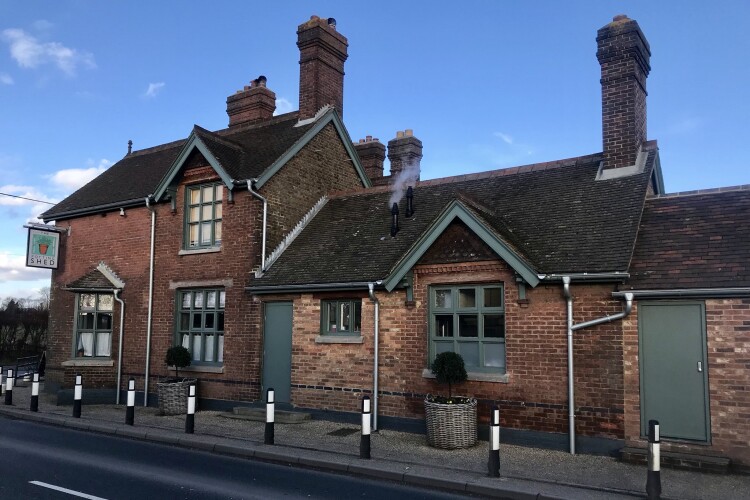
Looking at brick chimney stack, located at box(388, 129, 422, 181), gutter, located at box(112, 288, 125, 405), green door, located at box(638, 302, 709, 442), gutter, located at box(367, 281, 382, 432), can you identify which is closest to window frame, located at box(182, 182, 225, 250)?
gutter, located at box(112, 288, 125, 405)

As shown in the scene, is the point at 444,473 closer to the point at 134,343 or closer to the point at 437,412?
the point at 437,412

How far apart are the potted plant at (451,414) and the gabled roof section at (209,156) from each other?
24.3 feet

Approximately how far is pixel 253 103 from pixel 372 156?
4.49 m

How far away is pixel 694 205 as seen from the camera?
11477 millimetres

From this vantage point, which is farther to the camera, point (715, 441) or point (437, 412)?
point (437, 412)

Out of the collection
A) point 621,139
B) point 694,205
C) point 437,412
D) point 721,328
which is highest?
point 621,139

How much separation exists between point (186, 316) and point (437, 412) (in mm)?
8451

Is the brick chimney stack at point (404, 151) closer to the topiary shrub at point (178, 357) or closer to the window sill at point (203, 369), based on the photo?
the window sill at point (203, 369)

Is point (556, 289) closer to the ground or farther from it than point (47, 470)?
farther from it

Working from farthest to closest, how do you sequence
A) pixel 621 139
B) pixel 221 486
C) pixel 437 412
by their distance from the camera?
pixel 621 139, pixel 437 412, pixel 221 486

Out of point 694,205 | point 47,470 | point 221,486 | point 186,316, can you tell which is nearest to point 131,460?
point 47,470

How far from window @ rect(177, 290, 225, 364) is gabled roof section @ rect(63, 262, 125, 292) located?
7.94ft

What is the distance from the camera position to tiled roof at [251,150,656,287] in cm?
1110

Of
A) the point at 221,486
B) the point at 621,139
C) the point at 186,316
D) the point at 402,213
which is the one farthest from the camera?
the point at 186,316
